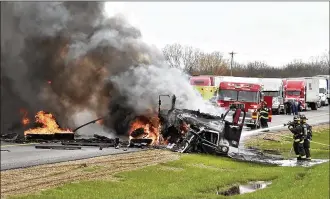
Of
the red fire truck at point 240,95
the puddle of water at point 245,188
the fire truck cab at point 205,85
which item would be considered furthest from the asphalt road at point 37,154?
the fire truck cab at point 205,85

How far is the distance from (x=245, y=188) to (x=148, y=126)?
7997mm

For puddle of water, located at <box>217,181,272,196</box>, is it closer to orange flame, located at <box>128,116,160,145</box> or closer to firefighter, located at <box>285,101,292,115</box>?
orange flame, located at <box>128,116,160,145</box>

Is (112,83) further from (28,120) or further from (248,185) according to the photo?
(248,185)

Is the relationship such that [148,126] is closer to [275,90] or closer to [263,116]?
[263,116]

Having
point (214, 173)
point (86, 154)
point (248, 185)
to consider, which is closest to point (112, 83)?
point (86, 154)

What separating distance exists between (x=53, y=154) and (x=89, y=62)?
6467mm

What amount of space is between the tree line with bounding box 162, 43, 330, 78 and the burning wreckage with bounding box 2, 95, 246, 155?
5140mm

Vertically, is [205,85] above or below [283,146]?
above

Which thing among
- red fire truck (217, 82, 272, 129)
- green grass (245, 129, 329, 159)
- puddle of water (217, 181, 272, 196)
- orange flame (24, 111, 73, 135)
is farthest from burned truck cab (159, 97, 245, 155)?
red fire truck (217, 82, 272, 129)

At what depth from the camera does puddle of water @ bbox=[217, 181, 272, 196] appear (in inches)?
416

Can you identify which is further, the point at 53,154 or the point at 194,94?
the point at 194,94

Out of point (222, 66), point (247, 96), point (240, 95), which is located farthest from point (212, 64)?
point (247, 96)

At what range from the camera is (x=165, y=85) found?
18.6 meters

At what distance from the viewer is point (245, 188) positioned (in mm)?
11203
